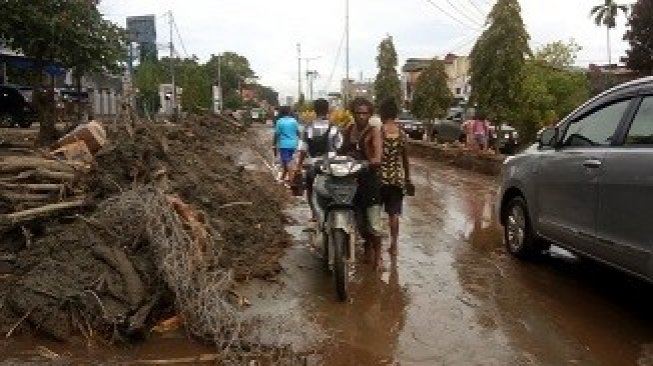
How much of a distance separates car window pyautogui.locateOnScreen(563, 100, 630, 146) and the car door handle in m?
0.20

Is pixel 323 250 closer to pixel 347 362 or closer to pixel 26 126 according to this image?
pixel 347 362

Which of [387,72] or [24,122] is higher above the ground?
[387,72]

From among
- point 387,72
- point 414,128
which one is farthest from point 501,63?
point 387,72

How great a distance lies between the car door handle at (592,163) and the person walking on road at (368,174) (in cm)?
186

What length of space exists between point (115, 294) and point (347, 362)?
67.3 inches

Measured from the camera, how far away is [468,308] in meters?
5.69

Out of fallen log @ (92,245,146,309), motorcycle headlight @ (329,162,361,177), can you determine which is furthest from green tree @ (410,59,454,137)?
fallen log @ (92,245,146,309)

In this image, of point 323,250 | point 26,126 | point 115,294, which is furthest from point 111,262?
point 26,126

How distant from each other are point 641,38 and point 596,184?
2753 centimetres

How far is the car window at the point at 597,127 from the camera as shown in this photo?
5.68m

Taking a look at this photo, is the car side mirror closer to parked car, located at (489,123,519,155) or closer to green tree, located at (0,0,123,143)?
green tree, located at (0,0,123,143)

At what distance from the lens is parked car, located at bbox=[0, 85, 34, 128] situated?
22.2 m

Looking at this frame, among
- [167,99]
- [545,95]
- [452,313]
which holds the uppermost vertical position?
[167,99]

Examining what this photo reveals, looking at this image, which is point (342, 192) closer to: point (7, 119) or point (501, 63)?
point (501, 63)
